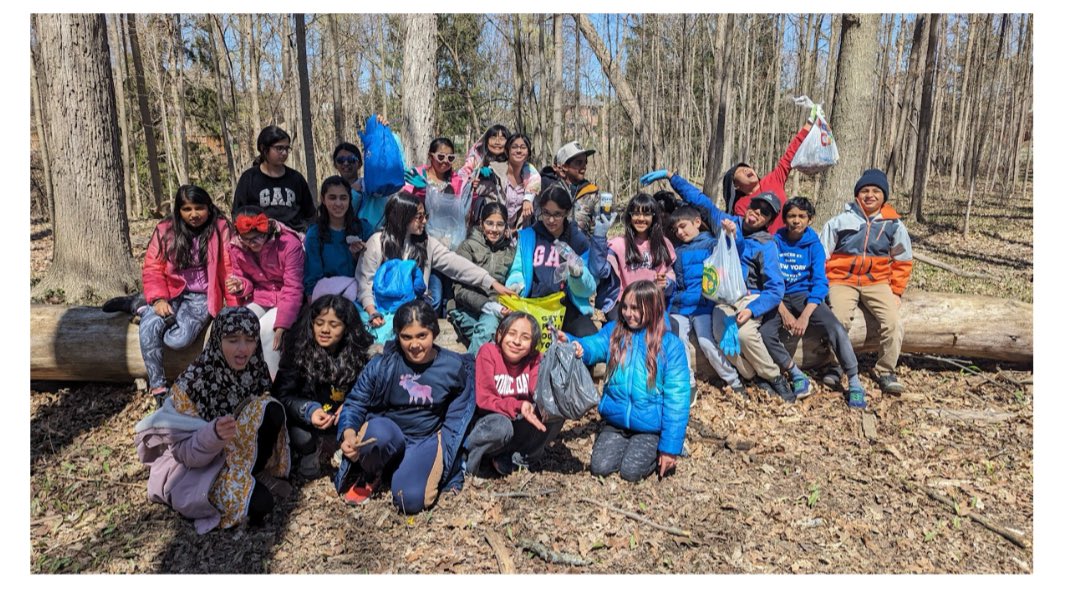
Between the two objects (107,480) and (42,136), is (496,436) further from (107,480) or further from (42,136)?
(42,136)

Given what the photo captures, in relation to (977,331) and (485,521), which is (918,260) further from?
(485,521)

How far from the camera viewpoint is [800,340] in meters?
5.52

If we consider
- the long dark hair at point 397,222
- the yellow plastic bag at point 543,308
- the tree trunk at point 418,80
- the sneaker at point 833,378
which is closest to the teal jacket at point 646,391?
the yellow plastic bag at point 543,308

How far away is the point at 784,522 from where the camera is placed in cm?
376

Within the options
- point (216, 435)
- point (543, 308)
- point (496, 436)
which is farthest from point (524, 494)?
point (216, 435)

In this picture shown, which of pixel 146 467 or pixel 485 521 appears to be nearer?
pixel 485 521

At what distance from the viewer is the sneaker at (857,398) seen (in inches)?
204

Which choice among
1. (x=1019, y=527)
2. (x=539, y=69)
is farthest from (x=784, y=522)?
(x=539, y=69)

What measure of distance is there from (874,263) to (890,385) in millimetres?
1054

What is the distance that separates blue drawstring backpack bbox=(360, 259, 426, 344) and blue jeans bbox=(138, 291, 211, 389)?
1196mm

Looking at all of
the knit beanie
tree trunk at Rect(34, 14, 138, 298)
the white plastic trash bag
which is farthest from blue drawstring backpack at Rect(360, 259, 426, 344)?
the knit beanie

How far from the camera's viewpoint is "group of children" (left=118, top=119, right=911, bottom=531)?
12.3ft

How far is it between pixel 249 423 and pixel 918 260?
34.6 feet

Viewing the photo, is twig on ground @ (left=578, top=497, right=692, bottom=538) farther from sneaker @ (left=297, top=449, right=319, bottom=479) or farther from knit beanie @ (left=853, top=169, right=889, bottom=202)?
knit beanie @ (left=853, top=169, right=889, bottom=202)
